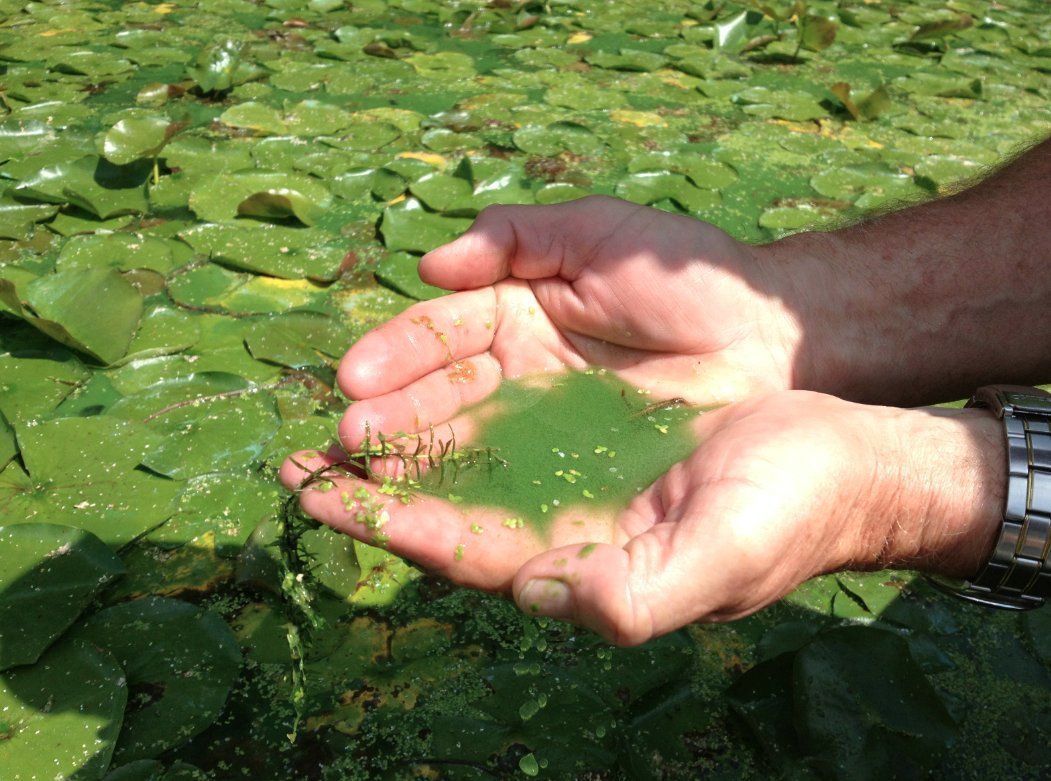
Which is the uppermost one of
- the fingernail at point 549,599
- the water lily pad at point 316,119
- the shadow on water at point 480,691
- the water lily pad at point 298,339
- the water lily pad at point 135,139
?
the water lily pad at point 135,139

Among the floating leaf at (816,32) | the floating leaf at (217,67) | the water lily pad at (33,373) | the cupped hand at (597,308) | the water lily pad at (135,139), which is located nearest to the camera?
the cupped hand at (597,308)

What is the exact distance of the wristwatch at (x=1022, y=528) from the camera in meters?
1.16

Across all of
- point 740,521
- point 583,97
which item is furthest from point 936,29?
point 740,521

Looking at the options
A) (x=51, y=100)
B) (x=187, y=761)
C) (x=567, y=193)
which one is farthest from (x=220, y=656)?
(x=51, y=100)

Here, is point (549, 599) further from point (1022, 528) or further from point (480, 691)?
point (1022, 528)

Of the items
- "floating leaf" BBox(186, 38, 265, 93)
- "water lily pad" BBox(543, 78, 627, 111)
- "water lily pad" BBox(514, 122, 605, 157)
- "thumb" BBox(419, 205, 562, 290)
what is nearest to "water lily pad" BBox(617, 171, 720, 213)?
"water lily pad" BBox(514, 122, 605, 157)

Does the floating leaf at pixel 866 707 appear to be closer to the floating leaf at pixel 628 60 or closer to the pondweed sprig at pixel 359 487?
the pondweed sprig at pixel 359 487

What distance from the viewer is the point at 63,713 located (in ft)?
3.96

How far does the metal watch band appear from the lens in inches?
45.5

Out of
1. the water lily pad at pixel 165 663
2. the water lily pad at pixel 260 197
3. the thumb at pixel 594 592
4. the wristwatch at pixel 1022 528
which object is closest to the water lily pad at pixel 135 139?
the water lily pad at pixel 260 197

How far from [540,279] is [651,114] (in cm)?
192

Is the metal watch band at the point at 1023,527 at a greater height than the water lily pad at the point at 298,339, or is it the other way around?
the metal watch band at the point at 1023,527

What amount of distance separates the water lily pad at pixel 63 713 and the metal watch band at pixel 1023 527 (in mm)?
1284

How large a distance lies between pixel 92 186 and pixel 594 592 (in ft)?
7.06
